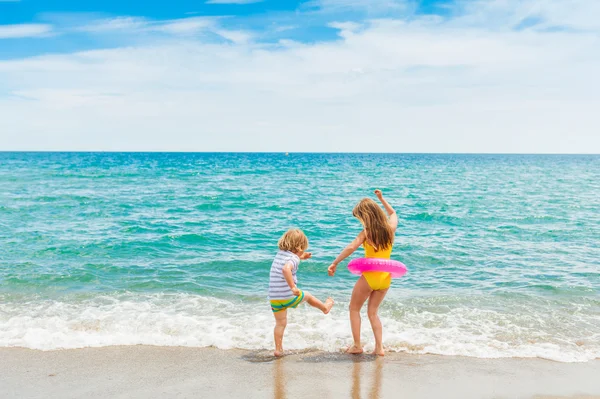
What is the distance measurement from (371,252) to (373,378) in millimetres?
1402

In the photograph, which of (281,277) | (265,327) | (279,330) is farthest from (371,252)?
(265,327)

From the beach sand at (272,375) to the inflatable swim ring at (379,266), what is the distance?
1.10 m

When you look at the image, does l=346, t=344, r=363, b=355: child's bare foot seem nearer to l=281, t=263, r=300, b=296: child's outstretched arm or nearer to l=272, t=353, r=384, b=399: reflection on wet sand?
l=272, t=353, r=384, b=399: reflection on wet sand

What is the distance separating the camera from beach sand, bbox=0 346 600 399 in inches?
196

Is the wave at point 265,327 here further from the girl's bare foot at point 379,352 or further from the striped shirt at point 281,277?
the striped shirt at point 281,277

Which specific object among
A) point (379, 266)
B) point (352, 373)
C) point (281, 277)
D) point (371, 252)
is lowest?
point (352, 373)

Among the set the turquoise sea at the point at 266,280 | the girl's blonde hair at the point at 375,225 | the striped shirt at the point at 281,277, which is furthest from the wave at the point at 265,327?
the girl's blonde hair at the point at 375,225

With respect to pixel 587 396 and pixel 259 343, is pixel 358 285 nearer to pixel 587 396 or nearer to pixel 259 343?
pixel 259 343

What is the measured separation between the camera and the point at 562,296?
891cm

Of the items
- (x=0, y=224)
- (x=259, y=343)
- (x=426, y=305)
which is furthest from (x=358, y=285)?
(x=0, y=224)

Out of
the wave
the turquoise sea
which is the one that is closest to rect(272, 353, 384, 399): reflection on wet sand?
the wave

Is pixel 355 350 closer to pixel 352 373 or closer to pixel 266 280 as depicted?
pixel 352 373

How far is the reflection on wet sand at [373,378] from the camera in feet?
16.2

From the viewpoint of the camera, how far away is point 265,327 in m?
7.20
